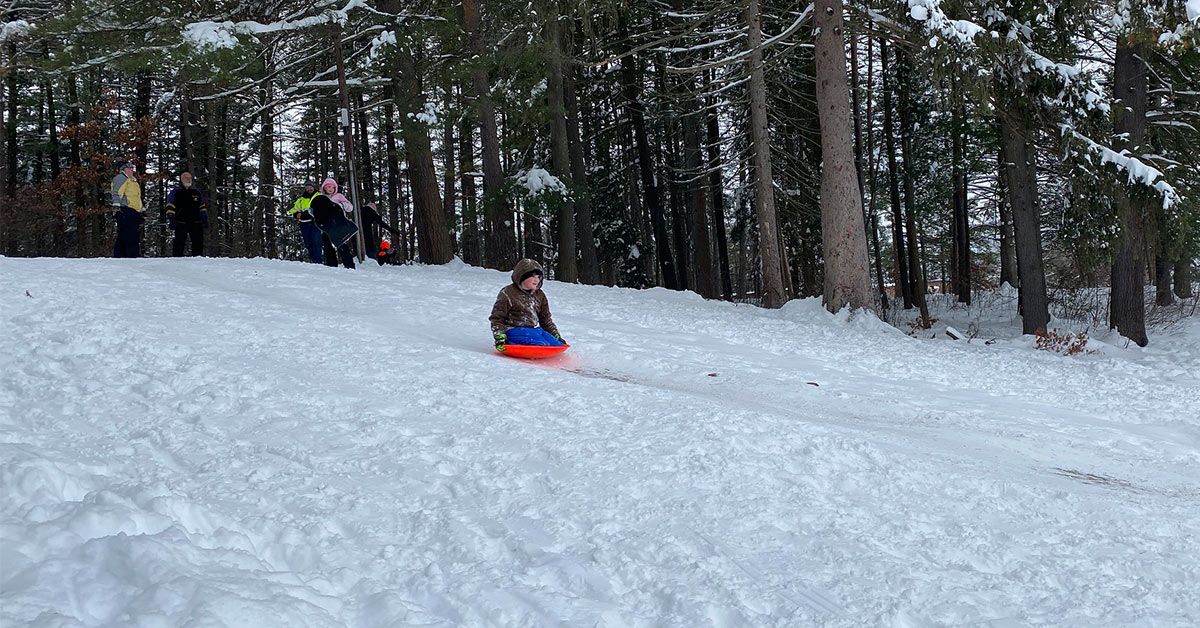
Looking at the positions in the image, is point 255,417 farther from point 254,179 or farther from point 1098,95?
point 254,179

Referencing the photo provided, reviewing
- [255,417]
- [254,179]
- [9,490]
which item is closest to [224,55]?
[255,417]

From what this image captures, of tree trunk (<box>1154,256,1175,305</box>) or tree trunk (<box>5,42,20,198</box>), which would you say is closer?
tree trunk (<box>1154,256,1175,305</box>)

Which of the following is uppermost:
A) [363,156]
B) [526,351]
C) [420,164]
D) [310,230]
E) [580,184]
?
[363,156]

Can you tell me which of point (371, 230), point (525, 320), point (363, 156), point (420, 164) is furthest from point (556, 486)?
point (363, 156)

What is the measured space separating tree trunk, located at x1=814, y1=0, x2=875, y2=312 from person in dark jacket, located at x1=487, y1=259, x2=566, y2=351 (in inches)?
227

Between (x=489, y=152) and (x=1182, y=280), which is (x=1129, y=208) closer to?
(x=489, y=152)

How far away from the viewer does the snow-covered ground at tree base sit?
9.86 feet

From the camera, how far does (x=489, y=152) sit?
18.0 m

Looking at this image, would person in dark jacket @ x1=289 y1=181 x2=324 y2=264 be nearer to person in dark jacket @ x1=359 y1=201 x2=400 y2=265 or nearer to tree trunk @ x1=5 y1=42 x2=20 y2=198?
person in dark jacket @ x1=359 y1=201 x2=400 y2=265

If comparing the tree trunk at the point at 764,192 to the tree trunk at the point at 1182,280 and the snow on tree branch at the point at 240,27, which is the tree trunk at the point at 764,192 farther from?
the tree trunk at the point at 1182,280

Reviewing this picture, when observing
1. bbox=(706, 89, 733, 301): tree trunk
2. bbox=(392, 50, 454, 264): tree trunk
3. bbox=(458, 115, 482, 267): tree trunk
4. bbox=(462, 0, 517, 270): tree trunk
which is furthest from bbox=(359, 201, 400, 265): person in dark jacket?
bbox=(706, 89, 733, 301): tree trunk

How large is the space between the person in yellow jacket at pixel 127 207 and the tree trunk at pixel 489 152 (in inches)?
266

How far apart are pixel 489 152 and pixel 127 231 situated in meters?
7.41

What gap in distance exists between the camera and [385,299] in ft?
35.7
